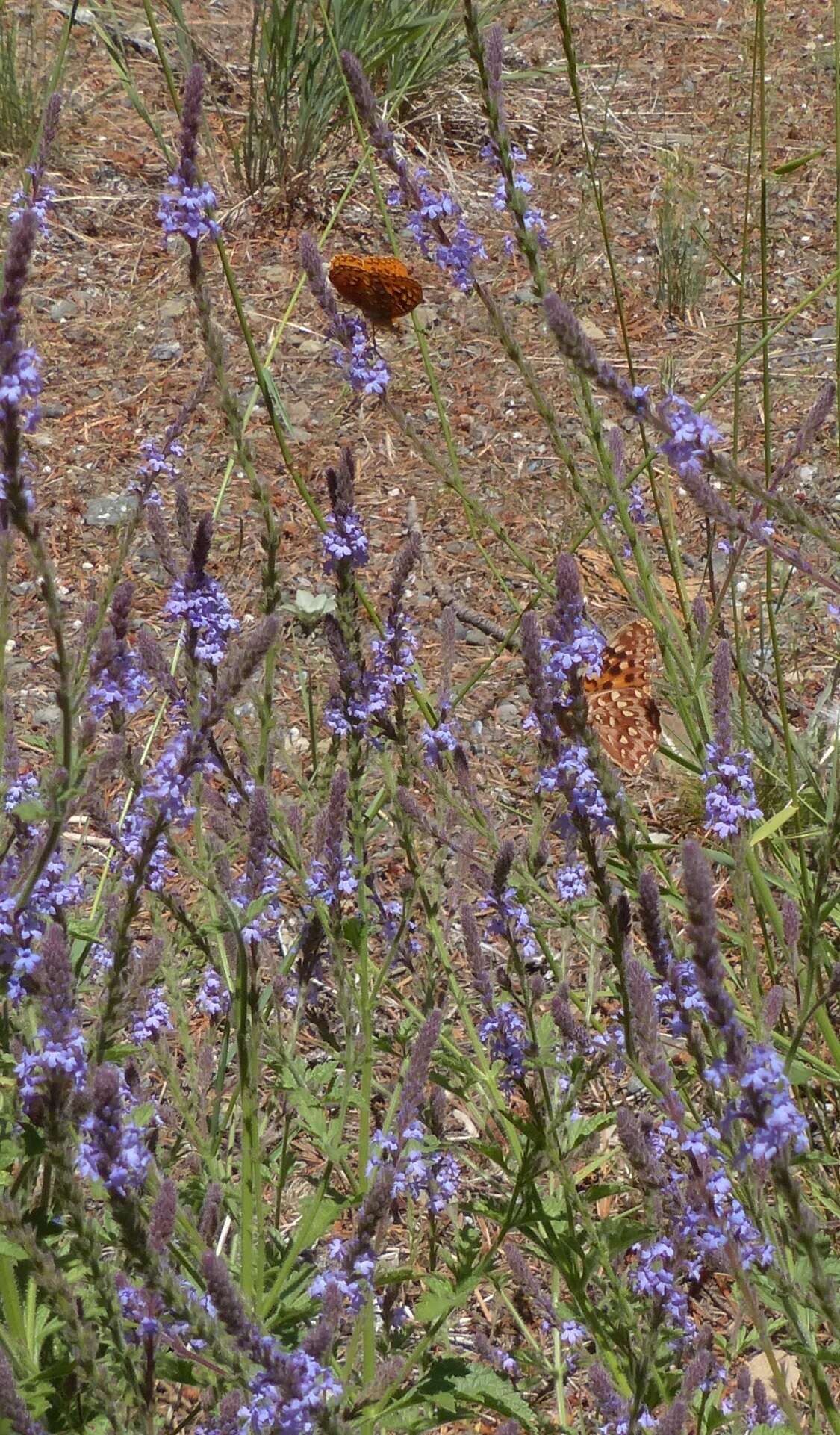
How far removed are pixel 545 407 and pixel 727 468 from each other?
748 mm

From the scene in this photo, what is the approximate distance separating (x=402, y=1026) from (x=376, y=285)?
4.46 ft

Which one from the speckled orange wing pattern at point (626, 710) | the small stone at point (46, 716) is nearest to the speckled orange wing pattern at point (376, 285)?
the speckled orange wing pattern at point (626, 710)

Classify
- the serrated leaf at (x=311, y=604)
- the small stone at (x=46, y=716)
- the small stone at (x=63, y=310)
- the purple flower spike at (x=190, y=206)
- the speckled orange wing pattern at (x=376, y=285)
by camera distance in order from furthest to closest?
the small stone at (x=63, y=310) < the small stone at (x=46, y=716) < the serrated leaf at (x=311, y=604) < the speckled orange wing pattern at (x=376, y=285) < the purple flower spike at (x=190, y=206)

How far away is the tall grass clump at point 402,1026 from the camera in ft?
4.89

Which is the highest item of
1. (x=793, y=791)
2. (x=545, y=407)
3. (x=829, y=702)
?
(x=829, y=702)

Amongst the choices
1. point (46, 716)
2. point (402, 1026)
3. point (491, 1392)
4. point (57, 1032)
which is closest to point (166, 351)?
point (46, 716)

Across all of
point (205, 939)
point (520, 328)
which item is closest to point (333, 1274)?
point (205, 939)

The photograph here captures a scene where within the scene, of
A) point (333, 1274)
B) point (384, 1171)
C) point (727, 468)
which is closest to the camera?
point (727, 468)

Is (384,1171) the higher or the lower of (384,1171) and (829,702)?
the lower

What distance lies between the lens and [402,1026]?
9.16ft

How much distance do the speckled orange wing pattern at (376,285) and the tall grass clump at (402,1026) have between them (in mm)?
224

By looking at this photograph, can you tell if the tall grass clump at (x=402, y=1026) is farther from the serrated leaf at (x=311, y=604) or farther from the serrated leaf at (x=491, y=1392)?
the serrated leaf at (x=311, y=604)

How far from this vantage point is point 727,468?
4.71 feet

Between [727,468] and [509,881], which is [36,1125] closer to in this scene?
[509,881]
